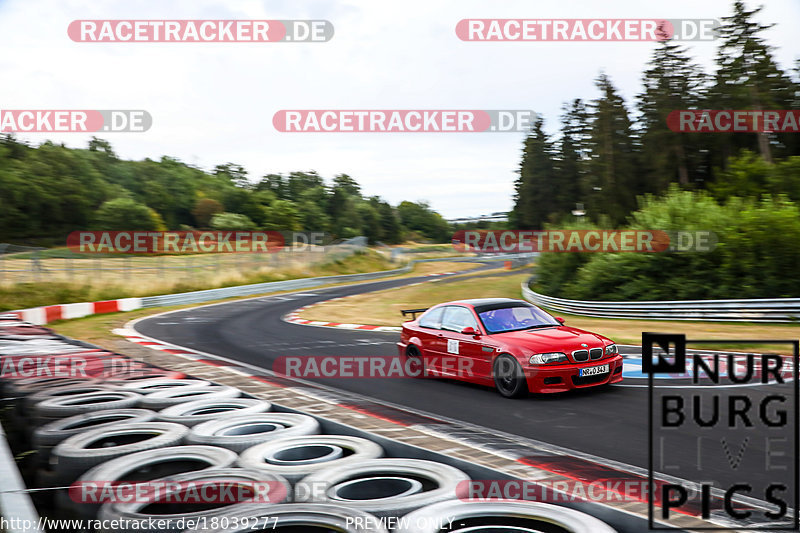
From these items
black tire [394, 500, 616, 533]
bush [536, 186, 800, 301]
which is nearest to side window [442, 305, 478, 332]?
→ black tire [394, 500, 616, 533]

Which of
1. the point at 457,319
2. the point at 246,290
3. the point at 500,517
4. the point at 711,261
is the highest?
the point at 711,261

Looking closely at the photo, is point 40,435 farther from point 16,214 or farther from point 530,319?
point 16,214

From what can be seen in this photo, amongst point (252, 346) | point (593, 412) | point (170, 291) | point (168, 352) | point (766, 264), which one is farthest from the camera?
point (170, 291)

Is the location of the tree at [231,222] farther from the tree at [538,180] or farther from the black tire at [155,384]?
the black tire at [155,384]

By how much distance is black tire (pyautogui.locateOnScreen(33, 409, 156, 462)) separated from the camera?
5449 millimetres

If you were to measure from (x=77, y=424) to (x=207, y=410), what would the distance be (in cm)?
129

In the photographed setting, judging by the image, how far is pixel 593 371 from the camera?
821 cm

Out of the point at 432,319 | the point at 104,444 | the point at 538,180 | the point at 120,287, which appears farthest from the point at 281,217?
the point at 104,444

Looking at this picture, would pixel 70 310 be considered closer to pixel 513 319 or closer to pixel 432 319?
pixel 432 319

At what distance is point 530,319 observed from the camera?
368 inches

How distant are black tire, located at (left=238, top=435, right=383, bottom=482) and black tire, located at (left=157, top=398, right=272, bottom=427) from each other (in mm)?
1239

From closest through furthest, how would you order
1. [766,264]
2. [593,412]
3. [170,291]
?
[593,412]
[766,264]
[170,291]

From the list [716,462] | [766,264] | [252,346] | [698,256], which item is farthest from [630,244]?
[716,462]

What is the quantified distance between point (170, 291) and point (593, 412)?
99.0ft
